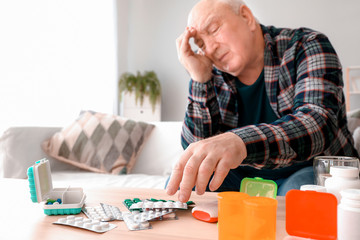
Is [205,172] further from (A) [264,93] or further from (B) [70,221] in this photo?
(A) [264,93]

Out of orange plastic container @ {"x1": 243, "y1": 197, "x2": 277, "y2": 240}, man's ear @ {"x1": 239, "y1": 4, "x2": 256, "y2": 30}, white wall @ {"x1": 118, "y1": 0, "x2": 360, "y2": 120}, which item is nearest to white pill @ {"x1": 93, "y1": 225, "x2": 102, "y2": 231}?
orange plastic container @ {"x1": 243, "y1": 197, "x2": 277, "y2": 240}

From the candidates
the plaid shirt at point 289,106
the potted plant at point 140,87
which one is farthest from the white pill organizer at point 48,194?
the potted plant at point 140,87

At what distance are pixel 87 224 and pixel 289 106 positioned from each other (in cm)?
76

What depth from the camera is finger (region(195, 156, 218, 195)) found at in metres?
0.53

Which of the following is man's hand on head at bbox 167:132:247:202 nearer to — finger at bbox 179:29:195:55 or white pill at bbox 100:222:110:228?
white pill at bbox 100:222:110:228

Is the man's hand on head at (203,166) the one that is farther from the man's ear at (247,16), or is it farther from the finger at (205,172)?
the man's ear at (247,16)

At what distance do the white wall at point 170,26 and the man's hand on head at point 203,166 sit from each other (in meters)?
3.78

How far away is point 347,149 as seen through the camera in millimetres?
1072

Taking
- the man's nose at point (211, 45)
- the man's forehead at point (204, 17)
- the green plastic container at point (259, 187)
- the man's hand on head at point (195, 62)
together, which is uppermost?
the man's forehead at point (204, 17)

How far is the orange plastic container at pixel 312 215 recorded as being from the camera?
453 millimetres

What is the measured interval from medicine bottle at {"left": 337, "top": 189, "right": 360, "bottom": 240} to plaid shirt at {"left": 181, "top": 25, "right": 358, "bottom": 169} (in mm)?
233

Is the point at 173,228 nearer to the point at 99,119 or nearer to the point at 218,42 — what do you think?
the point at 218,42

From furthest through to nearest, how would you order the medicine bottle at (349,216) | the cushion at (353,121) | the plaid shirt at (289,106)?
the cushion at (353,121) → the plaid shirt at (289,106) → the medicine bottle at (349,216)

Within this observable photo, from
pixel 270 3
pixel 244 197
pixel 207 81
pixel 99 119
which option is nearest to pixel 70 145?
pixel 99 119
